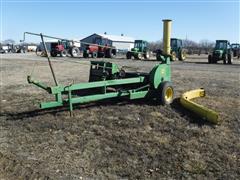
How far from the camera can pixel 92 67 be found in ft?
29.0

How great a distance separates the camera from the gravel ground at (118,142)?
457cm

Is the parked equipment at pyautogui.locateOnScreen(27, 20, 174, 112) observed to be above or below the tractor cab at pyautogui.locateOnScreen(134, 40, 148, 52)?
below

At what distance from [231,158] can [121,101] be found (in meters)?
3.71

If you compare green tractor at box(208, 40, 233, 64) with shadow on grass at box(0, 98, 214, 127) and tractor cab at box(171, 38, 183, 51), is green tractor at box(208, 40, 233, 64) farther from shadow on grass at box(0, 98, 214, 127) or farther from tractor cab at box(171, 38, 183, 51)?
shadow on grass at box(0, 98, 214, 127)

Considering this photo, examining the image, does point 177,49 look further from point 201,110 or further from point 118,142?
point 118,142

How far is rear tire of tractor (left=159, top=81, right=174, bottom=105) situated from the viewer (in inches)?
312

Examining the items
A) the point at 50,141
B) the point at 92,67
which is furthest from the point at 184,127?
the point at 92,67

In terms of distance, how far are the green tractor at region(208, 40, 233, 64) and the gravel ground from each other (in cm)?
2170

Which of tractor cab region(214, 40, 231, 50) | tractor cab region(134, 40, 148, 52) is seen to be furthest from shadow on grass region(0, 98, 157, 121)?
tractor cab region(134, 40, 148, 52)

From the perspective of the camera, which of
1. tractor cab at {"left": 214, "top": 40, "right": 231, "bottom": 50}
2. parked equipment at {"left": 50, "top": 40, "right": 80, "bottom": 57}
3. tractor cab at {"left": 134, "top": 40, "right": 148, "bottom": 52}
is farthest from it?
parked equipment at {"left": 50, "top": 40, "right": 80, "bottom": 57}

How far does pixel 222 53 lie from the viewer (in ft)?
96.0

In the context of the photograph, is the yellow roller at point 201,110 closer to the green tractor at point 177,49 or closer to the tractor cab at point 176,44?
the green tractor at point 177,49

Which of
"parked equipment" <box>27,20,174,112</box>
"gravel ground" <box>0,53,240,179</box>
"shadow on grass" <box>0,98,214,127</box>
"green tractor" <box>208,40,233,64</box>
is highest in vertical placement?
"green tractor" <box>208,40,233,64</box>

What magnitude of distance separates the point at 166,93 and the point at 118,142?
288 cm
